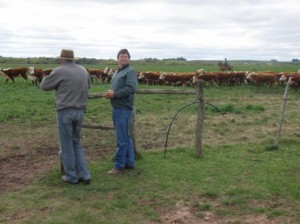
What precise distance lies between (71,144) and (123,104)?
1.15m

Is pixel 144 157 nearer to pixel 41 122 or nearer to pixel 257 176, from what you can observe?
pixel 257 176

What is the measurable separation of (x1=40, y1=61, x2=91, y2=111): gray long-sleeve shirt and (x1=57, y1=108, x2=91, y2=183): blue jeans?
5.4 inches

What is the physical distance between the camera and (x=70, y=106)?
6949 millimetres

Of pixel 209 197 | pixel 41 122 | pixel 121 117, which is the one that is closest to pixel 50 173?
pixel 121 117

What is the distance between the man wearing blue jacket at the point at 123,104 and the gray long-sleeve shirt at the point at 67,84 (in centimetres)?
61

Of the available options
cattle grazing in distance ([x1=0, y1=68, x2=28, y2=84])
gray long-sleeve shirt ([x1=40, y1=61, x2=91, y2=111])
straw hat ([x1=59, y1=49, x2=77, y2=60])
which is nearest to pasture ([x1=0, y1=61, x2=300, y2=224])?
gray long-sleeve shirt ([x1=40, y1=61, x2=91, y2=111])

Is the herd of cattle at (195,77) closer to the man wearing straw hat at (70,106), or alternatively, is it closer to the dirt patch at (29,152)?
the dirt patch at (29,152)

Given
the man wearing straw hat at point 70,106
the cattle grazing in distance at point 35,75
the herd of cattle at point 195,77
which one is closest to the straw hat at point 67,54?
the man wearing straw hat at point 70,106

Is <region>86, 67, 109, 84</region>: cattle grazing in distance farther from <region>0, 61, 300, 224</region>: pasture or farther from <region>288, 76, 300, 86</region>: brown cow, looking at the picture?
<region>0, 61, 300, 224</region>: pasture

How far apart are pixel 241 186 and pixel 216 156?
6.63 feet

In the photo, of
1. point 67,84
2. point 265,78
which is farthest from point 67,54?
point 265,78

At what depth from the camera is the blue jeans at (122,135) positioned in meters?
7.68

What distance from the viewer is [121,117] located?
7.67 metres

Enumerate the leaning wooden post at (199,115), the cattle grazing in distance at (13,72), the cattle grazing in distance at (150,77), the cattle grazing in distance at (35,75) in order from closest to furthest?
the leaning wooden post at (199,115), the cattle grazing in distance at (35,75), the cattle grazing in distance at (13,72), the cattle grazing in distance at (150,77)
